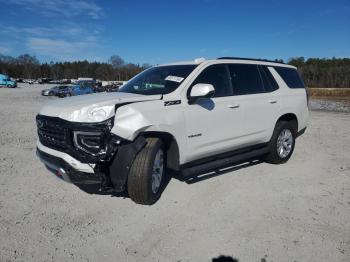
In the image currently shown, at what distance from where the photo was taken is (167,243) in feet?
11.8

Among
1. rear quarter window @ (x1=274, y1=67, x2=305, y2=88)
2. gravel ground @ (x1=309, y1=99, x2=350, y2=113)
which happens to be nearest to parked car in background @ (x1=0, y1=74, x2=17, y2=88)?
gravel ground @ (x1=309, y1=99, x2=350, y2=113)

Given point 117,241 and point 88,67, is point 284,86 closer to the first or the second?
point 117,241

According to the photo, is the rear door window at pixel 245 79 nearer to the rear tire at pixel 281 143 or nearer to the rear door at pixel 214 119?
the rear door at pixel 214 119

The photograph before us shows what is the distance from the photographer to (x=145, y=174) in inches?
163

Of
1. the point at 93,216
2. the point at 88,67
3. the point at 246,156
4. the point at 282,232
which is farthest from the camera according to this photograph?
the point at 88,67

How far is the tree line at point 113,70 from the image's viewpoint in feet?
350

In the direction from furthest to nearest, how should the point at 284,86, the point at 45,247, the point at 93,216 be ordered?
the point at 284,86 → the point at 93,216 → the point at 45,247

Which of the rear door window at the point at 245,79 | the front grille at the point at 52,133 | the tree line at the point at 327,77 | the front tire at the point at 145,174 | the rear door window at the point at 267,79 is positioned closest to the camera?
the front grille at the point at 52,133

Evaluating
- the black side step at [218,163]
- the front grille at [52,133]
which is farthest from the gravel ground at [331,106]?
the front grille at [52,133]

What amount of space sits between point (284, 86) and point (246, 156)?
188 cm

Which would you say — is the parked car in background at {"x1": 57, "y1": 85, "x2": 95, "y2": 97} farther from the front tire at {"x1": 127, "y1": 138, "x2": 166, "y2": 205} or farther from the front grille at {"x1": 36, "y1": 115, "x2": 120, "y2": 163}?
the front tire at {"x1": 127, "y1": 138, "x2": 166, "y2": 205}

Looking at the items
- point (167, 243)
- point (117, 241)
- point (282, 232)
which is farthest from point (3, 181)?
point (282, 232)

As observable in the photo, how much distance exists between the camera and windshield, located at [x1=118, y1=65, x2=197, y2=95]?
486 cm

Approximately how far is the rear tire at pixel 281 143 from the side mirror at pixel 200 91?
2.26 meters
